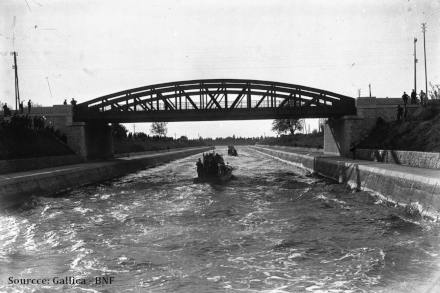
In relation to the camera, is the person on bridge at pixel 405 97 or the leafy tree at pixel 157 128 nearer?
the person on bridge at pixel 405 97

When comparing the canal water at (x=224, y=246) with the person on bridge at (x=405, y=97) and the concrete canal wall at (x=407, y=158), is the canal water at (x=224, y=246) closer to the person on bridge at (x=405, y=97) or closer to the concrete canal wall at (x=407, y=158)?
the concrete canal wall at (x=407, y=158)

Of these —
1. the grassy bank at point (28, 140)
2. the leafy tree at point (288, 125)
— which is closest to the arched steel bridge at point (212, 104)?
the grassy bank at point (28, 140)

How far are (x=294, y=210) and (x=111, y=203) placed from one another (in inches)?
399

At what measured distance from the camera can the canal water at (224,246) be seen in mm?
10242

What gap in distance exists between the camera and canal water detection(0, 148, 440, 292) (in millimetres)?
10242

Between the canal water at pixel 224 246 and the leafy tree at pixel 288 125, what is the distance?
11292 centimetres

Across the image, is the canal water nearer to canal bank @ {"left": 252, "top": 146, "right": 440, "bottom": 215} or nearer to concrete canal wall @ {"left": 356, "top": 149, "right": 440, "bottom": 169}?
canal bank @ {"left": 252, "top": 146, "right": 440, "bottom": 215}

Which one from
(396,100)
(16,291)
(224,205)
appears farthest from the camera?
(396,100)

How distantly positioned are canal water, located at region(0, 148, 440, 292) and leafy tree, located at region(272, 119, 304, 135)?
112922mm

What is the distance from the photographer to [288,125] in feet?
451

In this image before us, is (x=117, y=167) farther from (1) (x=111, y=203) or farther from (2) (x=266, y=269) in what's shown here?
(2) (x=266, y=269)

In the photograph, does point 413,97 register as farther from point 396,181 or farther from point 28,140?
point 28,140

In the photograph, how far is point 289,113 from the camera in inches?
1795

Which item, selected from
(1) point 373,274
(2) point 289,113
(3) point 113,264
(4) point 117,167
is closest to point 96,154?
(4) point 117,167
